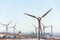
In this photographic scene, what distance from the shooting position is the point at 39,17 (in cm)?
4569

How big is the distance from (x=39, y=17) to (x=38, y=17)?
0.23 meters

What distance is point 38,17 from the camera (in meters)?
45.7
